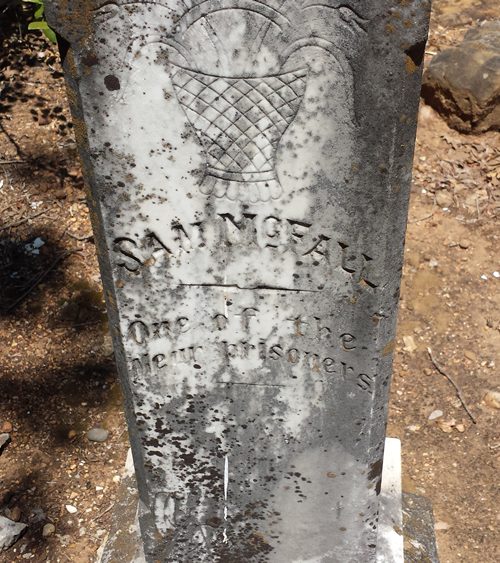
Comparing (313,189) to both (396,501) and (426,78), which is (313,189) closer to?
(396,501)

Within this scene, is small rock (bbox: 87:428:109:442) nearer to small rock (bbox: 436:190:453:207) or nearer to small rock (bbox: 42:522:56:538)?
small rock (bbox: 42:522:56:538)

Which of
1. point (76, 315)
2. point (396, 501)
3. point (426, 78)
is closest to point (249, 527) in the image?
point (396, 501)

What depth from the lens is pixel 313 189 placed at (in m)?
1.60

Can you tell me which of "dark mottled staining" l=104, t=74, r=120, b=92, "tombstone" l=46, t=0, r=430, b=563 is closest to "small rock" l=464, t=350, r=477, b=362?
"tombstone" l=46, t=0, r=430, b=563

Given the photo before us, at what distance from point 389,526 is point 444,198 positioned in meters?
2.70

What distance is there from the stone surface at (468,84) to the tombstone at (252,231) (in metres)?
3.52

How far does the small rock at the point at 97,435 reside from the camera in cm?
340

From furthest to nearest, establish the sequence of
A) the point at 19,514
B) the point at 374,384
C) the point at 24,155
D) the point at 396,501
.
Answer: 1. the point at 24,155
2. the point at 19,514
3. the point at 396,501
4. the point at 374,384

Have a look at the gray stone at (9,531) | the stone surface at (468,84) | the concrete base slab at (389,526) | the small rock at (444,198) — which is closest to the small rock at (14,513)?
the gray stone at (9,531)

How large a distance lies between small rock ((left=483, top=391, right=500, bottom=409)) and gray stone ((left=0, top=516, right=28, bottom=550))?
2199 millimetres

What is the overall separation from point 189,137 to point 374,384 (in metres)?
0.82

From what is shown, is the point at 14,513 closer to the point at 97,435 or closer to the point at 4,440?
the point at 4,440

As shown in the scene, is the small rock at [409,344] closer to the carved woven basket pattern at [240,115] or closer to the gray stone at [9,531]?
the gray stone at [9,531]

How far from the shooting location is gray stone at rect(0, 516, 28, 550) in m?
2.96
